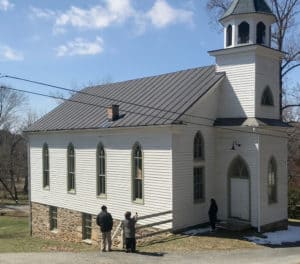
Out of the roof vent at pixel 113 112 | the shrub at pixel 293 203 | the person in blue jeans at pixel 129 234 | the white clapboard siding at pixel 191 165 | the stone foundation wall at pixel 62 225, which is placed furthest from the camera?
the shrub at pixel 293 203

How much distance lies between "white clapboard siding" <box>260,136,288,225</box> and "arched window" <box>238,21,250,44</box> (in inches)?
197

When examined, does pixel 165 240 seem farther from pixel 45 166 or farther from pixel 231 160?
pixel 45 166

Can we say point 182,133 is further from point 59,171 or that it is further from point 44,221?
point 44,221

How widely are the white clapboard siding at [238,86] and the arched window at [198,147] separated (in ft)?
5.72

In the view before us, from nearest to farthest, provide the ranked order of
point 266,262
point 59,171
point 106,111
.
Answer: point 266,262 < point 106,111 < point 59,171

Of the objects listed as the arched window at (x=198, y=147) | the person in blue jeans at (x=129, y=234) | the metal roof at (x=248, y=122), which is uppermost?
the metal roof at (x=248, y=122)

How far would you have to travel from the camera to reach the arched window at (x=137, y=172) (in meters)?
24.5

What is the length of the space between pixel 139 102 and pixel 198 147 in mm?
4716

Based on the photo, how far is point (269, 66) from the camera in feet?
80.5

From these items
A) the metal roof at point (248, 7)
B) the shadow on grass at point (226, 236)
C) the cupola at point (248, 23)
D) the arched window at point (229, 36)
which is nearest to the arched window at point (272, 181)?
the shadow on grass at point (226, 236)

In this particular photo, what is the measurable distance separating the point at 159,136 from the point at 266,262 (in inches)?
326

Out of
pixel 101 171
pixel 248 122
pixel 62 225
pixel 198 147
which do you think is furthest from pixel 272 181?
pixel 62 225

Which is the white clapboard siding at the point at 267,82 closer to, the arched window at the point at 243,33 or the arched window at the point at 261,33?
the arched window at the point at 261,33

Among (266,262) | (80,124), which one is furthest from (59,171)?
(266,262)
